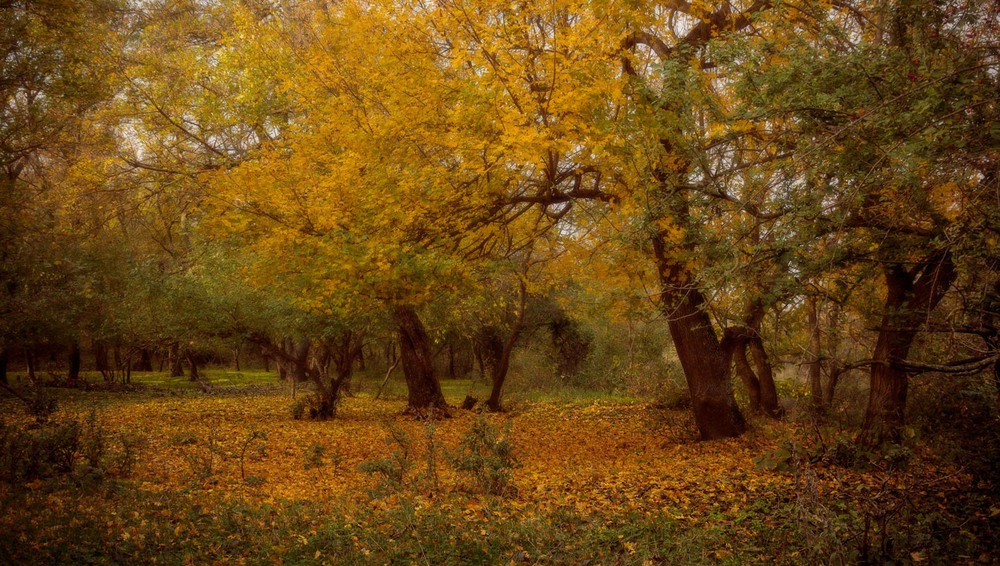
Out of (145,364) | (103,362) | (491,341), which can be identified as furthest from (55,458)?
(145,364)

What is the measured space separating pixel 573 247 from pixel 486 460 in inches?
187

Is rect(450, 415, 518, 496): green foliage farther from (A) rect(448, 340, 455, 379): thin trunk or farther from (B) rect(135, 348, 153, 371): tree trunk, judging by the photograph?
(B) rect(135, 348, 153, 371): tree trunk

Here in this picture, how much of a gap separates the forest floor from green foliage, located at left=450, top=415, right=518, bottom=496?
23 mm

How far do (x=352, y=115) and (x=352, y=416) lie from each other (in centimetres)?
972

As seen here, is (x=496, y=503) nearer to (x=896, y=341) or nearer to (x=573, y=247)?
(x=896, y=341)

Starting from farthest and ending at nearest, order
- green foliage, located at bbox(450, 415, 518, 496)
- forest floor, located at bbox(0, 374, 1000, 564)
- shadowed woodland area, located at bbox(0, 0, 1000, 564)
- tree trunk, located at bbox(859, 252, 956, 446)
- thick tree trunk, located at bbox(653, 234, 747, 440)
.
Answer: thick tree trunk, located at bbox(653, 234, 747, 440), tree trunk, located at bbox(859, 252, 956, 446), green foliage, located at bbox(450, 415, 518, 496), shadowed woodland area, located at bbox(0, 0, 1000, 564), forest floor, located at bbox(0, 374, 1000, 564)

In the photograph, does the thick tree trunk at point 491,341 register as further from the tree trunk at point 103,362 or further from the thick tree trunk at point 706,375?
the thick tree trunk at point 706,375

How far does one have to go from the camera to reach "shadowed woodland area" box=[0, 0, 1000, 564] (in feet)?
16.4

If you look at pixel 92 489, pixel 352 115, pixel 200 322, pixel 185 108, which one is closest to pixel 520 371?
pixel 200 322

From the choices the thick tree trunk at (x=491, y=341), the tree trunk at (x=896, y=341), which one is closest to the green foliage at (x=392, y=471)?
the tree trunk at (x=896, y=341)

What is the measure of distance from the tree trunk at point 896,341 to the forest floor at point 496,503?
35 centimetres

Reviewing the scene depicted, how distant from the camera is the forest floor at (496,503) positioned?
15.9 ft

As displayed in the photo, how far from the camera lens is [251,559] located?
484 cm

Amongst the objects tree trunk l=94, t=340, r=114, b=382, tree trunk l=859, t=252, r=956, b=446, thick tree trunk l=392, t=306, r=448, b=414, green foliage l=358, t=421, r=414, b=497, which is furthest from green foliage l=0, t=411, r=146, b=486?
tree trunk l=94, t=340, r=114, b=382
